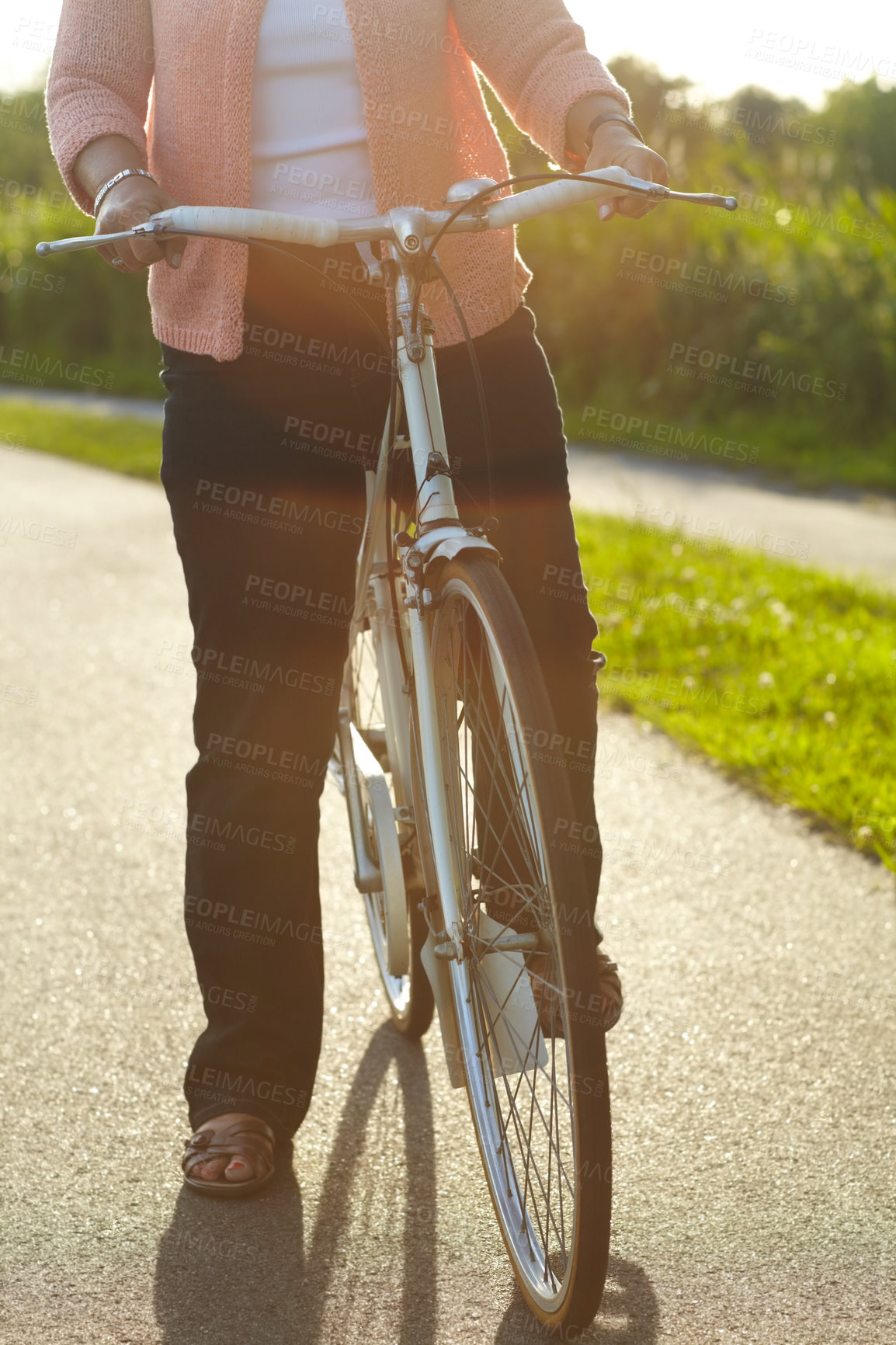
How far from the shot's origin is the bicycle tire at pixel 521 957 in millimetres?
1987

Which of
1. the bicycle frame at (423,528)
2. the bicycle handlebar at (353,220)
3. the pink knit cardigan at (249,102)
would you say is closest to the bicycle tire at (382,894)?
the bicycle frame at (423,528)

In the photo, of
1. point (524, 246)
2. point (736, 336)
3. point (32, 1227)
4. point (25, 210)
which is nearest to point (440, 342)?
point (32, 1227)

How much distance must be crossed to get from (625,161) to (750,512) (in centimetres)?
721

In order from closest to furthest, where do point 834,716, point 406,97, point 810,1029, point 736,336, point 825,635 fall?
point 406,97, point 810,1029, point 834,716, point 825,635, point 736,336

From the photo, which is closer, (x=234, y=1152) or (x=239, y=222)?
(x=239, y=222)

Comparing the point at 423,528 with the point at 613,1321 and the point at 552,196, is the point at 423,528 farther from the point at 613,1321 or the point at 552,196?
the point at 613,1321

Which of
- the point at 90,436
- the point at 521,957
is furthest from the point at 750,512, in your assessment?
the point at 521,957

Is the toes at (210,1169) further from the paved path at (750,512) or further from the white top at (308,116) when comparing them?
the paved path at (750,512)

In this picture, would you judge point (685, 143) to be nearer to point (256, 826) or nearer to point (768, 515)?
point (768, 515)

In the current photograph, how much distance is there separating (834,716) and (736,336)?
8.07 meters

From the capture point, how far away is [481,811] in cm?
244

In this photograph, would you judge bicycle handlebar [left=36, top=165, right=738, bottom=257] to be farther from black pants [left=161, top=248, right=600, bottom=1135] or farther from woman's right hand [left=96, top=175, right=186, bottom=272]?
black pants [left=161, top=248, right=600, bottom=1135]

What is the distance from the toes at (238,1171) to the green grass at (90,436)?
879 cm

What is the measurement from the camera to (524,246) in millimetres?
14281
